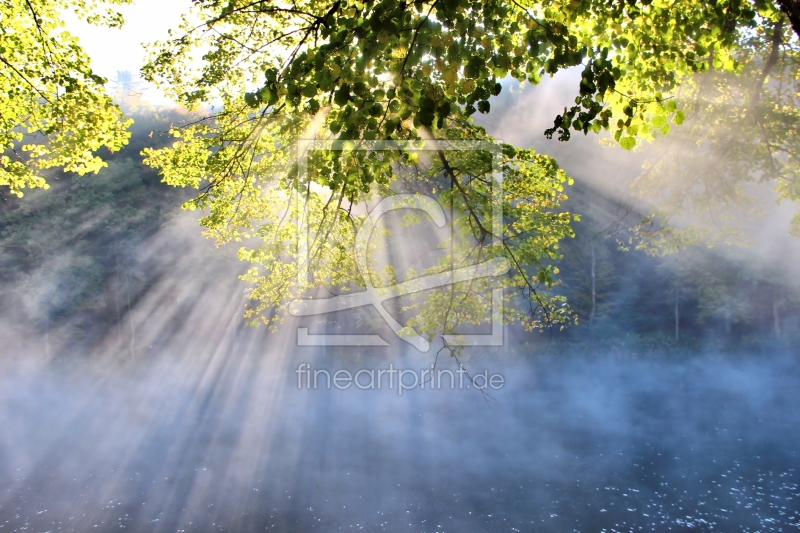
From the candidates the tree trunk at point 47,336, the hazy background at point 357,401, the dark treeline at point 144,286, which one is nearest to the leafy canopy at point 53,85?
the hazy background at point 357,401

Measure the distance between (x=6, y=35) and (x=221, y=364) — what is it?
2214cm

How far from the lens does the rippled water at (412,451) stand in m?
11.2

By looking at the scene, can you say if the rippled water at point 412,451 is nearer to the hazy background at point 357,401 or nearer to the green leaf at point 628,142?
the hazy background at point 357,401

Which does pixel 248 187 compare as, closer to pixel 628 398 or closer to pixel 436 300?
pixel 436 300

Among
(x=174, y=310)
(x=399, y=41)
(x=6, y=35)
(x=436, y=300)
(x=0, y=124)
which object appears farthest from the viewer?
(x=174, y=310)

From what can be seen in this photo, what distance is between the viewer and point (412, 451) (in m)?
14.8

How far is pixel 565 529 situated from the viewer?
34.1 ft

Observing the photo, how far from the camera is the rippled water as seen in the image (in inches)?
440

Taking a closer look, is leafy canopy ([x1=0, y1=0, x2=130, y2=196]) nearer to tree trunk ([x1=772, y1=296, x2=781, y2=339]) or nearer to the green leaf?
the green leaf

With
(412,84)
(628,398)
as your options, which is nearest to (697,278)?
(628,398)

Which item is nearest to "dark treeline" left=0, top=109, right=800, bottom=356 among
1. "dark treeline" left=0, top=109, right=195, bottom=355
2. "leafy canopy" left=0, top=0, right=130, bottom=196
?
"dark treeline" left=0, top=109, right=195, bottom=355

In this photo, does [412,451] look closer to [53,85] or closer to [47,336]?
[53,85]

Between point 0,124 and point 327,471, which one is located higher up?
point 0,124

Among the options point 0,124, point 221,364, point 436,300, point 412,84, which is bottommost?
point 221,364
